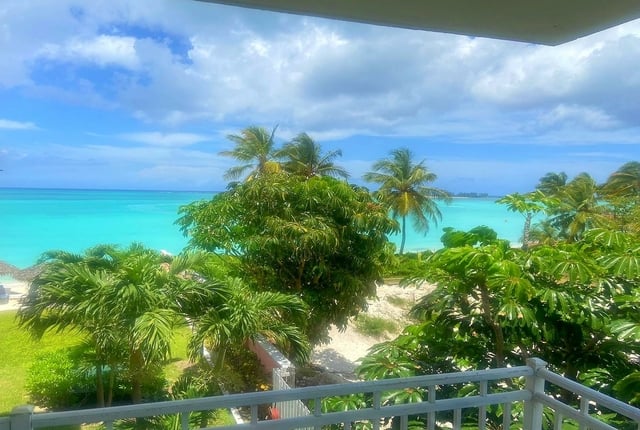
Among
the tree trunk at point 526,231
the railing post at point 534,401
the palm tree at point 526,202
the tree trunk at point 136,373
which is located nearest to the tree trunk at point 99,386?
the tree trunk at point 136,373

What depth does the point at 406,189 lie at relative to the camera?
5242 mm

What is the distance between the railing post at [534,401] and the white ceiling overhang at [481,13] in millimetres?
1111

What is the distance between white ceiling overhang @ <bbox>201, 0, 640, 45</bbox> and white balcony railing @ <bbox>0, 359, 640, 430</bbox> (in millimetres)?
1054

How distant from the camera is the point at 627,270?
2.05m

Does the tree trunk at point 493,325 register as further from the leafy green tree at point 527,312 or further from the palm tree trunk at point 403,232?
the palm tree trunk at point 403,232

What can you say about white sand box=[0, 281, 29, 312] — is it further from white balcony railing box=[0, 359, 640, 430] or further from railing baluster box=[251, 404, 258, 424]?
railing baluster box=[251, 404, 258, 424]

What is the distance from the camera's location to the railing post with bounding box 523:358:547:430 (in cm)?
159

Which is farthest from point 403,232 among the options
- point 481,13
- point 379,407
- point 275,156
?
point 481,13

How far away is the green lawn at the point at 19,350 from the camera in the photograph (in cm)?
233

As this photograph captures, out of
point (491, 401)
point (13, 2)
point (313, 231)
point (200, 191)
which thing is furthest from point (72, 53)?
point (491, 401)

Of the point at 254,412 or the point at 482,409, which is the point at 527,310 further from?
the point at 254,412

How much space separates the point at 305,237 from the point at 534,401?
8.61 feet

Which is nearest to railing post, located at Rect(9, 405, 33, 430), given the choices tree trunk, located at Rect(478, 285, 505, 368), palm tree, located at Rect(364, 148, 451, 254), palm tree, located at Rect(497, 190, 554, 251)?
tree trunk, located at Rect(478, 285, 505, 368)

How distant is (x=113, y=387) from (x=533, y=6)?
107 inches
